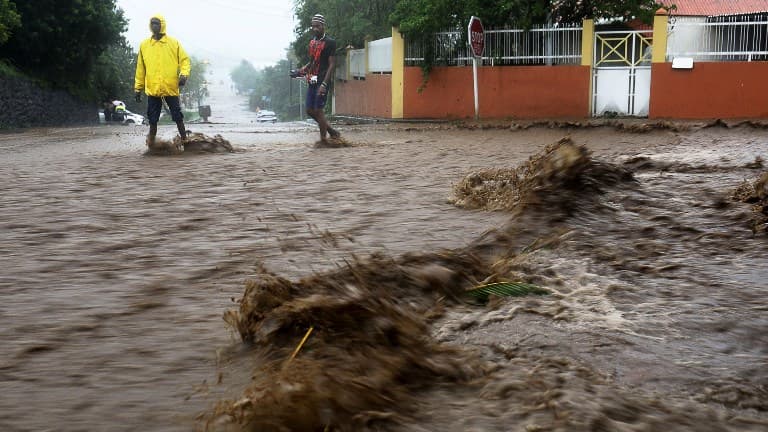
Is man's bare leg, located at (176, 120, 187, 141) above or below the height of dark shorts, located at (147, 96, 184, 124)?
below

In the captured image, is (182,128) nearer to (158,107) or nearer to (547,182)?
(158,107)

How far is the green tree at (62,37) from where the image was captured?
27422 mm

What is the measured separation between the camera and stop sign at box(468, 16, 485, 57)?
59.3 ft

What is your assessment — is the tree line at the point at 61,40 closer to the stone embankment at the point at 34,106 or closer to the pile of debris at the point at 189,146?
the stone embankment at the point at 34,106

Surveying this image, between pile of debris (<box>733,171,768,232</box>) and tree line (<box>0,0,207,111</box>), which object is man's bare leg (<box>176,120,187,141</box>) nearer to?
pile of debris (<box>733,171,768,232</box>)

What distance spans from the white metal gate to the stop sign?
2.65m

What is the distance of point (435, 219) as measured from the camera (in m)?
4.82

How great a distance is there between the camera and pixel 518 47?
19.6 metres

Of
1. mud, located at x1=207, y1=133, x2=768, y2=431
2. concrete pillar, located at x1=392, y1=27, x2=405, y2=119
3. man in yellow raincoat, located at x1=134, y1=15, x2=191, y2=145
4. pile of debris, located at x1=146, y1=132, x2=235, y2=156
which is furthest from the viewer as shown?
concrete pillar, located at x1=392, y1=27, x2=405, y2=119

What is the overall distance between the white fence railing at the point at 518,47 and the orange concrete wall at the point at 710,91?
2070 millimetres

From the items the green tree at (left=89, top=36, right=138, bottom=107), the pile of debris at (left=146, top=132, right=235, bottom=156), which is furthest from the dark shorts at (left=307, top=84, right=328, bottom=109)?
the green tree at (left=89, top=36, right=138, bottom=107)

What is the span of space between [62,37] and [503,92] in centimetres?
1732

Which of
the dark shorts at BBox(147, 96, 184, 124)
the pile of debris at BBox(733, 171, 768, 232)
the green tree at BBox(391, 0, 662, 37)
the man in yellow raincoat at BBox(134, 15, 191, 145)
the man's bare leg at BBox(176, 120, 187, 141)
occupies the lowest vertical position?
the pile of debris at BBox(733, 171, 768, 232)

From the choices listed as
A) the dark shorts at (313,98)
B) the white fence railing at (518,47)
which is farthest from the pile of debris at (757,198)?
the white fence railing at (518,47)
